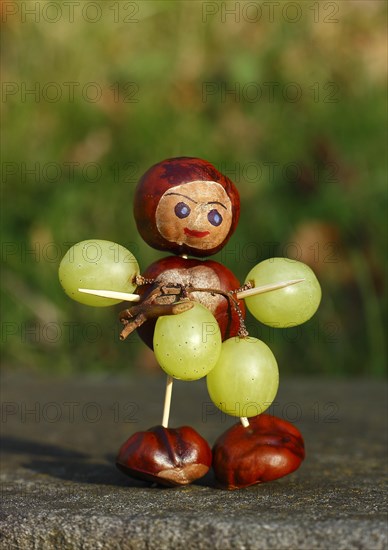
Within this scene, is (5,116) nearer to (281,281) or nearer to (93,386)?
(93,386)

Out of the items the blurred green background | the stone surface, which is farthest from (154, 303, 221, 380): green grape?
the blurred green background

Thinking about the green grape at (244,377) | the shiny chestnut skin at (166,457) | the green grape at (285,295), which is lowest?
the shiny chestnut skin at (166,457)

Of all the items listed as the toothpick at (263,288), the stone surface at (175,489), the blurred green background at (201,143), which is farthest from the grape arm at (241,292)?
the blurred green background at (201,143)

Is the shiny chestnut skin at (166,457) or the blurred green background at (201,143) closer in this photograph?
the shiny chestnut skin at (166,457)

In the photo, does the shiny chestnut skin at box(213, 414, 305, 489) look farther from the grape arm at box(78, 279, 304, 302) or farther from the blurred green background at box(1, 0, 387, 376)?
the blurred green background at box(1, 0, 387, 376)

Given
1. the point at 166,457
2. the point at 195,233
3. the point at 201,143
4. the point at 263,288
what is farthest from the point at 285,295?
the point at 201,143

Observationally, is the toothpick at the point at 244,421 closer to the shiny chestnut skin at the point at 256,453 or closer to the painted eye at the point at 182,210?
the shiny chestnut skin at the point at 256,453
